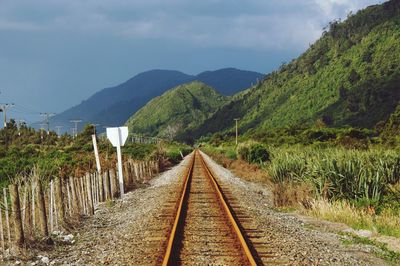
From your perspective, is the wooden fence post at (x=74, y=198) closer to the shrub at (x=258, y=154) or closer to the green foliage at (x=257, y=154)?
the green foliage at (x=257, y=154)

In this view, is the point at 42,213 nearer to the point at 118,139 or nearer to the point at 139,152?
the point at 118,139

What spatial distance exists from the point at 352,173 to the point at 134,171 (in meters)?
15.3

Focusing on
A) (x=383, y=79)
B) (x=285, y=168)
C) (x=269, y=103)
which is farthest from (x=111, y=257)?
(x=269, y=103)

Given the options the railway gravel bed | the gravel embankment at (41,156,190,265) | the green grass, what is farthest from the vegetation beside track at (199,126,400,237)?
the gravel embankment at (41,156,190,265)

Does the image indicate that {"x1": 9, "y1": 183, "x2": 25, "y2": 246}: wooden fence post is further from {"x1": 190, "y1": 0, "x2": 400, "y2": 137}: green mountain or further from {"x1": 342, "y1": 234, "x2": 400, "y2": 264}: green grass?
{"x1": 190, "y1": 0, "x2": 400, "y2": 137}: green mountain

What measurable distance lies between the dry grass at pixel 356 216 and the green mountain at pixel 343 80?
97.3 m

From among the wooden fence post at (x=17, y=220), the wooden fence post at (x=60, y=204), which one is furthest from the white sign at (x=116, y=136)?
the wooden fence post at (x=17, y=220)

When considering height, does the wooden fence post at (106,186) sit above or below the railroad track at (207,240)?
above

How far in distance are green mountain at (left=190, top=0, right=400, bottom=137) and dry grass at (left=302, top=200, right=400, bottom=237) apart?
9733cm

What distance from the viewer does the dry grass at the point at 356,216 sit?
12008mm

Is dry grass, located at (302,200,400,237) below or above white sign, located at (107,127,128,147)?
below

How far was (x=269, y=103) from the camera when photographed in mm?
178875

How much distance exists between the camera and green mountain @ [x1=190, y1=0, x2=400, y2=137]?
120125 millimetres

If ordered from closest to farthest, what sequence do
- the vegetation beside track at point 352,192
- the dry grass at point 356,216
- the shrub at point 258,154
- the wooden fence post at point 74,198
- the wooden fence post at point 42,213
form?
1. the wooden fence post at point 42,213
2. the dry grass at point 356,216
3. the vegetation beside track at point 352,192
4. the wooden fence post at point 74,198
5. the shrub at point 258,154
